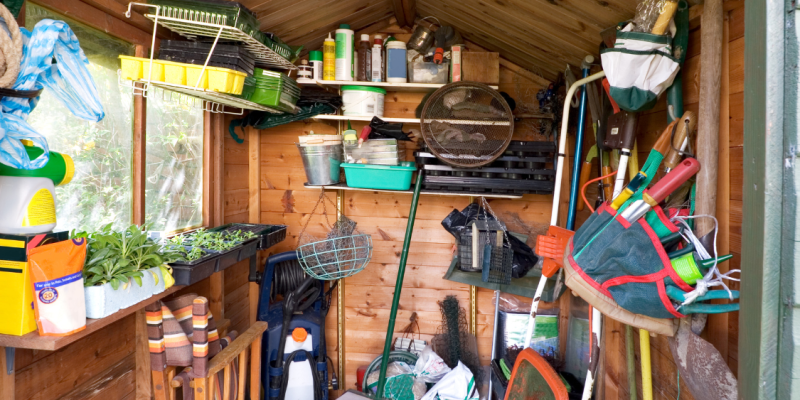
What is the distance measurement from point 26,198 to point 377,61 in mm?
1843

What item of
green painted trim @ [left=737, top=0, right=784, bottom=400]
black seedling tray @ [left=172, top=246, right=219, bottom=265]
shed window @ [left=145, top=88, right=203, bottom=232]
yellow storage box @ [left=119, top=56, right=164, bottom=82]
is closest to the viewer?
green painted trim @ [left=737, top=0, right=784, bottom=400]

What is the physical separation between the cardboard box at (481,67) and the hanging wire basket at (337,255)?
1060 millimetres

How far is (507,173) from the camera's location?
2424mm

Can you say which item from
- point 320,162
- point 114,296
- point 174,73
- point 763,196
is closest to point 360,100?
point 320,162

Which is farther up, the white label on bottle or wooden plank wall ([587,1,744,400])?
the white label on bottle

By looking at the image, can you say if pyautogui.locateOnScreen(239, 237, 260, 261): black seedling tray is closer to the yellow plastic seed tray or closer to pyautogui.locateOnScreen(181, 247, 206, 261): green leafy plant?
pyautogui.locateOnScreen(181, 247, 206, 261): green leafy plant

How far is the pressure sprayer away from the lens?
3.70 feet

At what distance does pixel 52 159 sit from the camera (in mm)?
1222

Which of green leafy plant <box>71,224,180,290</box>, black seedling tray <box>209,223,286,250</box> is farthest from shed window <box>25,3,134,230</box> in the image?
black seedling tray <box>209,223,286,250</box>

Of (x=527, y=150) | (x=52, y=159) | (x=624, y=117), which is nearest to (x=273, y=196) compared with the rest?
(x=527, y=150)

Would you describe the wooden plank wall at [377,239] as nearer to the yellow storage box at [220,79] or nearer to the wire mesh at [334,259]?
the wire mesh at [334,259]

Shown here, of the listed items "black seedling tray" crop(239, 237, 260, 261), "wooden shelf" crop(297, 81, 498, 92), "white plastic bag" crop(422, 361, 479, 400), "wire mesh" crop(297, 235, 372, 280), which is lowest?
"white plastic bag" crop(422, 361, 479, 400)

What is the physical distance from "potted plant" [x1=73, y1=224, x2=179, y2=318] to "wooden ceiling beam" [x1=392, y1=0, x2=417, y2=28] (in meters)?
1.73

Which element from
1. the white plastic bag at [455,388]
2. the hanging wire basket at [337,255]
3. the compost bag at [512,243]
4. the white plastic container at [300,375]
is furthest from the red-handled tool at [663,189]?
the white plastic container at [300,375]
